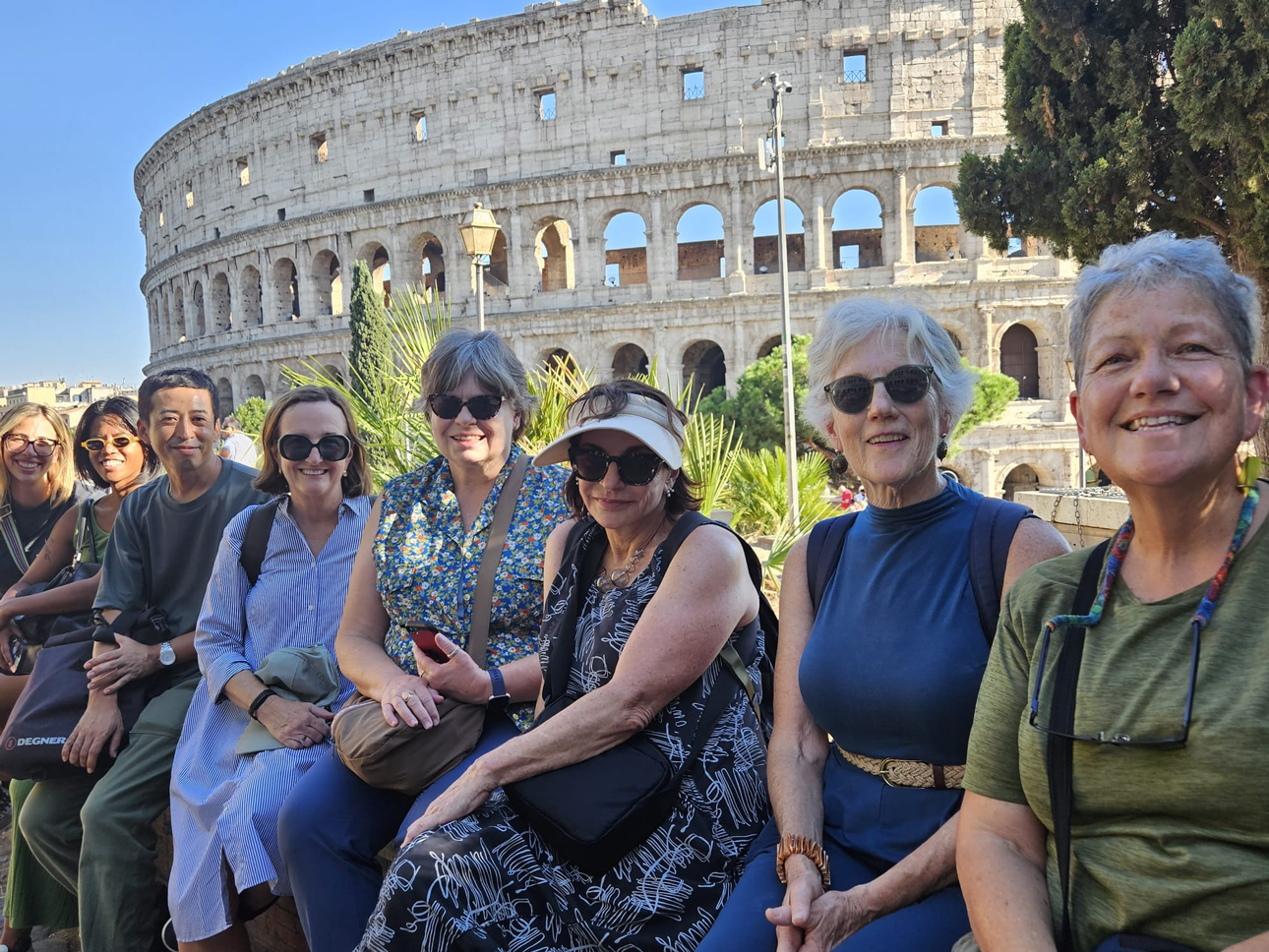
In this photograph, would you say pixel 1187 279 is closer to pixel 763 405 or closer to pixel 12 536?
pixel 12 536

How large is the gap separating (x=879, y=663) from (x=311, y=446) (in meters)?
2.07

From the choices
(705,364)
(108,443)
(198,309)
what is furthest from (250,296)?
(108,443)

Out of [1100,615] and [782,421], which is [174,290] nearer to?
[782,421]

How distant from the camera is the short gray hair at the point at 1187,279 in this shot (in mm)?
1475

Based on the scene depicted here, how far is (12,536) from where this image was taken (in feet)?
15.2

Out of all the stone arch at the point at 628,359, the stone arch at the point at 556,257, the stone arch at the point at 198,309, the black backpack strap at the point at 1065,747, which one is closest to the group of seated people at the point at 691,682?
the black backpack strap at the point at 1065,747

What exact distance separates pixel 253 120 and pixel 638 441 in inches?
1441

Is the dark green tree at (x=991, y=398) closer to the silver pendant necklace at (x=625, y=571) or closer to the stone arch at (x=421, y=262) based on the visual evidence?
the stone arch at (x=421, y=262)

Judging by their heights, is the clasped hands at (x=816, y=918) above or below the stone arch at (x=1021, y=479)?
above

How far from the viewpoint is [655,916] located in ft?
6.58

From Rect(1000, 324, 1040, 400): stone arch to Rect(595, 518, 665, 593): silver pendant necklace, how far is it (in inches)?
1100

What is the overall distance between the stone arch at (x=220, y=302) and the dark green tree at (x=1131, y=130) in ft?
101

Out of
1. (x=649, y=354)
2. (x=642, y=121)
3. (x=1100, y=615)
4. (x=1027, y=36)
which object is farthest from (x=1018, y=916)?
(x=642, y=121)

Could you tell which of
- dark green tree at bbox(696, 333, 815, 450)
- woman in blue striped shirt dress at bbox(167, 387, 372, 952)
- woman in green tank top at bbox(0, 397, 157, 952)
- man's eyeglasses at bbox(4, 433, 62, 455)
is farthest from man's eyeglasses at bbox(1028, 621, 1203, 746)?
dark green tree at bbox(696, 333, 815, 450)
